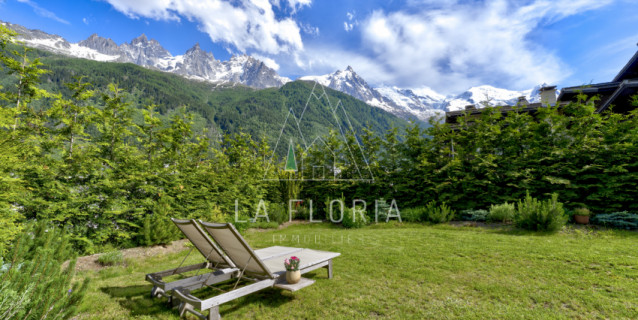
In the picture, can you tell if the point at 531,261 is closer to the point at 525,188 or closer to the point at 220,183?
the point at 525,188

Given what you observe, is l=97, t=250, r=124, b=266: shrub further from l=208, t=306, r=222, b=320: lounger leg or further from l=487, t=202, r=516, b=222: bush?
l=487, t=202, r=516, b=222: bush

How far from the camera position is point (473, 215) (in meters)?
9.12

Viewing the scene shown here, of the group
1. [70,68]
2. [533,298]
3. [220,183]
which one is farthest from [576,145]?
[70,68]

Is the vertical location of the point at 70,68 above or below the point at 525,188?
above

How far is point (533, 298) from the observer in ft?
12.1

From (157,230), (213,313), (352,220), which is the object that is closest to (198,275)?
(213,313)

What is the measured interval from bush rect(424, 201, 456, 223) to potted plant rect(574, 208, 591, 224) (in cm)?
315

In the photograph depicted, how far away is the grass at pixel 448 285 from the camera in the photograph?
11.6 ft

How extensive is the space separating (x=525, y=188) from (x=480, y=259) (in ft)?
17.0

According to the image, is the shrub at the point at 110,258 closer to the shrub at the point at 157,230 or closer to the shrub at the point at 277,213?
the shrub at the point at 157,230

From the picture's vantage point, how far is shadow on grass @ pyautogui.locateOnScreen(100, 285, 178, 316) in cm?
371

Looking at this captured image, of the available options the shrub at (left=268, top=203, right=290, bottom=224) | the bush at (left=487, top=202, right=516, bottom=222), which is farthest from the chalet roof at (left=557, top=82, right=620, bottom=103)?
the shrub at (left=268, top=203, right=290, bottom=224)

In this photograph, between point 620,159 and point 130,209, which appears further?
point 620,159

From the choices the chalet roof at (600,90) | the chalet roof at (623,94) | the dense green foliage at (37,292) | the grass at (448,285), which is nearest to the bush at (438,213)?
the grass at (448,285)
